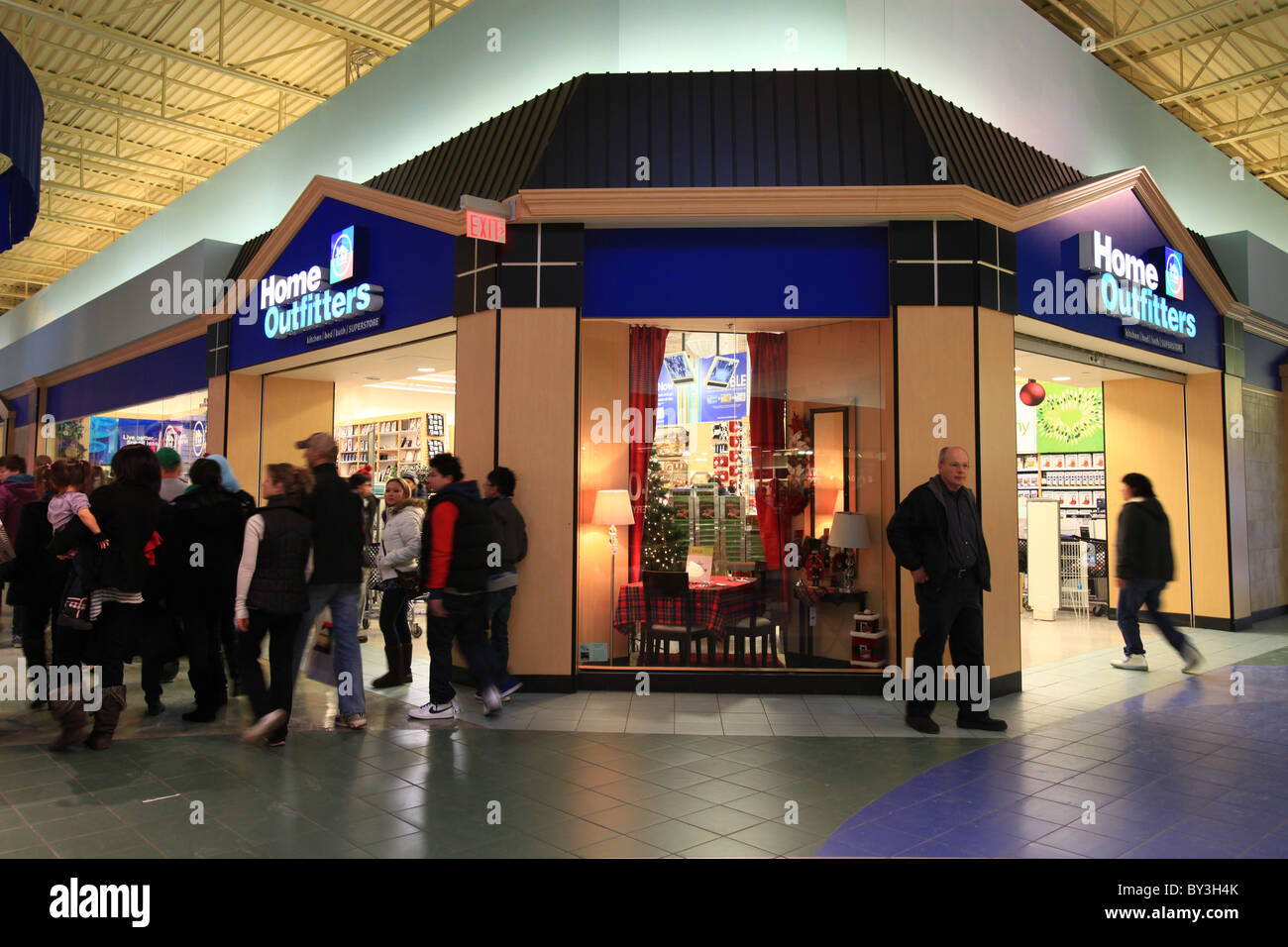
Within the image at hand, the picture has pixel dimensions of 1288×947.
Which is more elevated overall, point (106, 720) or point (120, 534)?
point (120, 534)

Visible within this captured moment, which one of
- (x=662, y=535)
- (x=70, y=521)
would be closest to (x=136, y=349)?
(x=70, y=521)

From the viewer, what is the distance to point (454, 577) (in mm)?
5176

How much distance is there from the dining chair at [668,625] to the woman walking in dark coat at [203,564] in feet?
9.99

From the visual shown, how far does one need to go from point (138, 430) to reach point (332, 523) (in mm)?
11008

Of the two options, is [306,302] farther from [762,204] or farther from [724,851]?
[724,851]

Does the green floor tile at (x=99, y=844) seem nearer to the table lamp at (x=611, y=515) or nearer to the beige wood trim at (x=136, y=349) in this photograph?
the table lamp at (x=611, y=515)

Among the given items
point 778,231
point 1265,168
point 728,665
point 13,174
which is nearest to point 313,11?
point 13,174

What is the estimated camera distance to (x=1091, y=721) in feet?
18.1

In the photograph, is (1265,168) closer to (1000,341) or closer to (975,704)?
(1000,341)

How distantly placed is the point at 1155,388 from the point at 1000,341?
4.84m

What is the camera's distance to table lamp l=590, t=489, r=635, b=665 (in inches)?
261

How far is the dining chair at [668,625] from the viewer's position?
21.3 ft

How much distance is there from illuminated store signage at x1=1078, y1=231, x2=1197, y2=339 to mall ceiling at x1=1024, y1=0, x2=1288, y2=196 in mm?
3684
